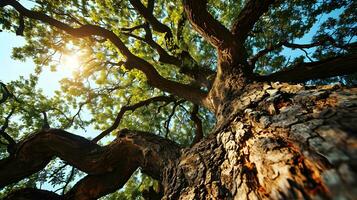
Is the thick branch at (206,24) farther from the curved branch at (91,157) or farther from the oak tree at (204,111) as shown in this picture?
the curved branch at (91,157)

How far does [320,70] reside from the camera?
14.9 feet

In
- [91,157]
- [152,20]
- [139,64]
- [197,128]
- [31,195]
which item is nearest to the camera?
[31,195]

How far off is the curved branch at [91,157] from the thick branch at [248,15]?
2.64m

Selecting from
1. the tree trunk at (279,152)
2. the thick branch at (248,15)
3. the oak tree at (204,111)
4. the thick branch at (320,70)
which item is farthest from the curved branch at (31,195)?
the thick branch at (248,15)

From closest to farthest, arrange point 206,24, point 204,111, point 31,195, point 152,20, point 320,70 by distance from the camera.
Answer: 1. point 31,195
2. point 206,24
3. point 320,70
4. point 152,20
5. point 204,111

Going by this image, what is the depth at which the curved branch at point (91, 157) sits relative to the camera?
397 centimetres

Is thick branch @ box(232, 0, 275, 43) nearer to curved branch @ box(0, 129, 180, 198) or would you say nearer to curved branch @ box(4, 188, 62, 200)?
curved branch @ box(0, 129, 180, 198)

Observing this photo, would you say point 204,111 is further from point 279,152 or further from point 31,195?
Answer: point 279,152

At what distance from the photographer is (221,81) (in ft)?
14.8

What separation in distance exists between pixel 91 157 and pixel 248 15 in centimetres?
399

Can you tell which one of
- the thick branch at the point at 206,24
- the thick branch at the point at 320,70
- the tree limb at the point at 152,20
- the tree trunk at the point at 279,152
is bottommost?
the tree trunk at the point at 279,152

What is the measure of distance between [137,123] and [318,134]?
30.1 feet

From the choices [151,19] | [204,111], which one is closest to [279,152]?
[151,19]

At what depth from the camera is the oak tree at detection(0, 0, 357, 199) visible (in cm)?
162
